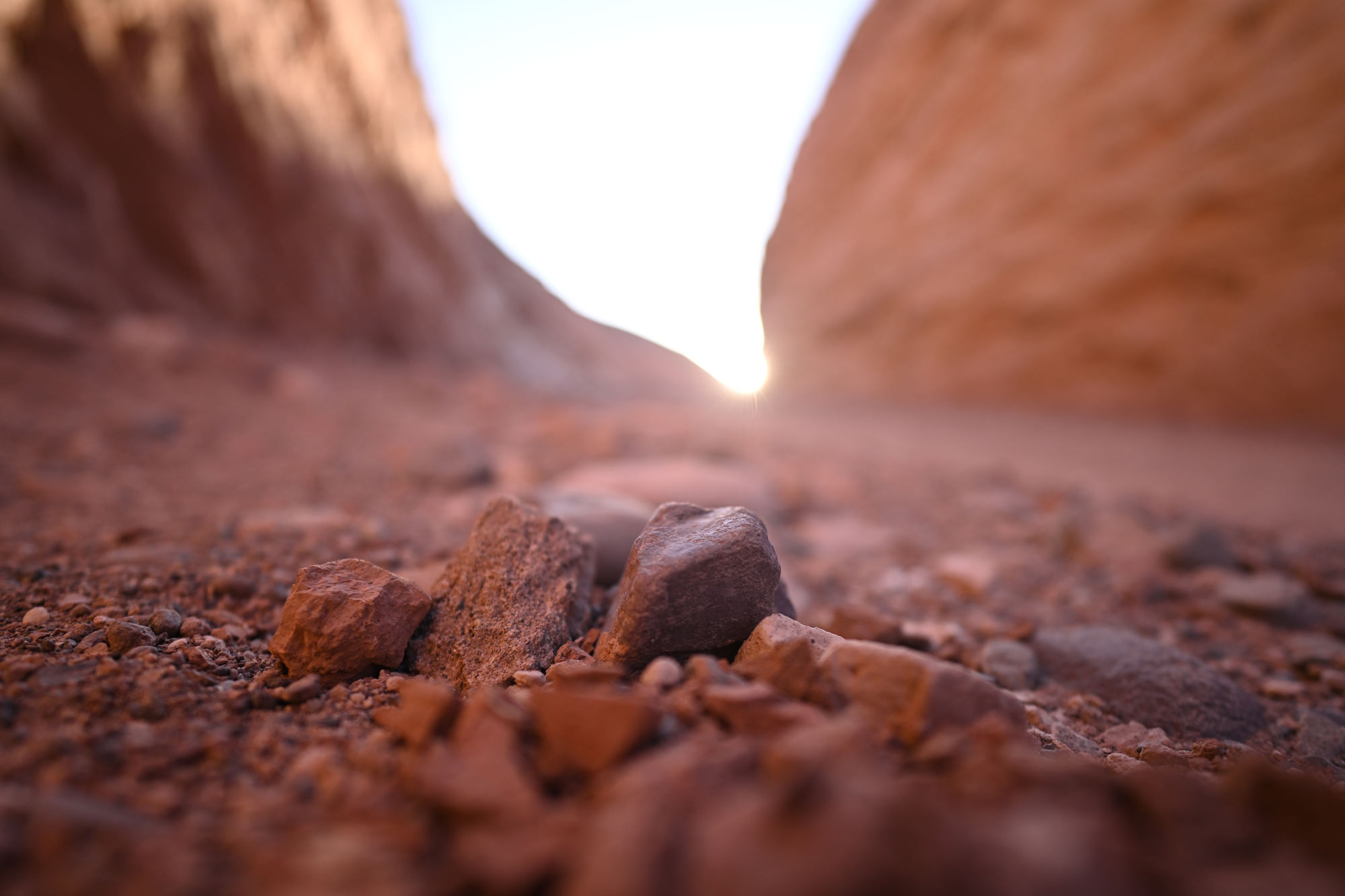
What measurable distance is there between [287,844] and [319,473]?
3041 millimetres

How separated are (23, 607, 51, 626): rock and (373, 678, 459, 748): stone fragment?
0.84 metres

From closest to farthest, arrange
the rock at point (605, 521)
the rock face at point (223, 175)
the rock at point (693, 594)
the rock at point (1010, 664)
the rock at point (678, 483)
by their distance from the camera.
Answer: the rock at point (693, 594), the rock at point (1010, 664), the rock at point (605, 521), the rock at point (678, 483), the rock face at point (223, 175)

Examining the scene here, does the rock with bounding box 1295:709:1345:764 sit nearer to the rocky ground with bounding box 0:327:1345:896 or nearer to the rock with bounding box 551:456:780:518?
the rocky ground with bounding box 0:327:1345:896

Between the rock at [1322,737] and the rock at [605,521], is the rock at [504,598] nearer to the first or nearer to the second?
the rock at [605,521]

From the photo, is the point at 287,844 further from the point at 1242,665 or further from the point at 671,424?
the point at 671,424

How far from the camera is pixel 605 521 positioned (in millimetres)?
1958

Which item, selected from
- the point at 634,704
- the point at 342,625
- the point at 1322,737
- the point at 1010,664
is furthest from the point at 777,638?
the point at 1322,737

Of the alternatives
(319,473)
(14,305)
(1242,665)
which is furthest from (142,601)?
(14,305)

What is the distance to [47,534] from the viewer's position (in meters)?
1.89

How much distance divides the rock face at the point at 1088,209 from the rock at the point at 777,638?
474cm

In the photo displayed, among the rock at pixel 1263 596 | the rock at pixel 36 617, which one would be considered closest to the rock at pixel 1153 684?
the rock at pixel 1263 596

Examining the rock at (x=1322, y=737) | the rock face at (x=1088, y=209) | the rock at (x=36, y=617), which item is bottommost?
the rock at (x=1322, y=737)

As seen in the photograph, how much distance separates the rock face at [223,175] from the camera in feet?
14.5

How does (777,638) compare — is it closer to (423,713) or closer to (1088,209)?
(423,713)
